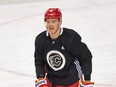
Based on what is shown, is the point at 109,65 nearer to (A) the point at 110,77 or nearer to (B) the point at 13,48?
(A) the point at 110,77

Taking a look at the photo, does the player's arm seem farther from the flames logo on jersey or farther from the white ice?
the white ice

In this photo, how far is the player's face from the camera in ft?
7.27

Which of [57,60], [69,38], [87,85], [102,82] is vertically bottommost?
[102,82]

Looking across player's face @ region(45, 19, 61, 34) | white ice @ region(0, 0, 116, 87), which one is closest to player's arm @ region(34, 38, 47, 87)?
player's face @ region(45, 19, 61, 34)

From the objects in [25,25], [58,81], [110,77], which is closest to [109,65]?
[110,77]

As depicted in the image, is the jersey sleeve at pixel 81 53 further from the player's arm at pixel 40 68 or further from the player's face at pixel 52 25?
the player's arm at pixel 40 68

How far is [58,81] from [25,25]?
392 centimetres

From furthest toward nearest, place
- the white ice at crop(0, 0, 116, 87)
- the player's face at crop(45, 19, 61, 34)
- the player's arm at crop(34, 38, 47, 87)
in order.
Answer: the white ice at crop(0, 0, 116, 87) → the player's arm at crop(34, 38, 47, 87) → the player's face at crop(45, 19, 61, 34)

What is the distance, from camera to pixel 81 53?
228 cm

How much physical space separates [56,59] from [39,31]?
3550 millimetres

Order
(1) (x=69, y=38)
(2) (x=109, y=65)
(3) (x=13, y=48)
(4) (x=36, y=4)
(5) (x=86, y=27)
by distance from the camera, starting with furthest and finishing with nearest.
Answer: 1. (4) (x=36, y=4)
2. (5) (x=86, y=27)
3. (3) (x=13, y=48)
4. (2) (x=109, y=65)
5. (1) (x=69, y=38)

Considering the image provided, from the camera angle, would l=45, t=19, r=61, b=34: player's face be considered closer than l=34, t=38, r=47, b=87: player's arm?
Yes

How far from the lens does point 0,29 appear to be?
19.8ft

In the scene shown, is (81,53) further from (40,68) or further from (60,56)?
(40,68)
